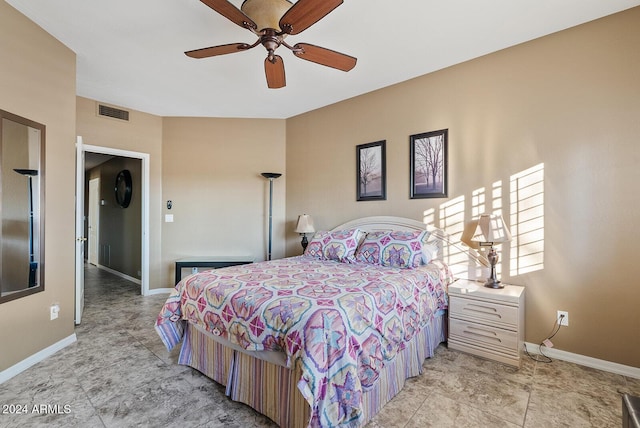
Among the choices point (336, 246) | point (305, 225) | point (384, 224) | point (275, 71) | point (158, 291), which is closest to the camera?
point (275, 71)

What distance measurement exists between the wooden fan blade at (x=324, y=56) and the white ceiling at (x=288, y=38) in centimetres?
37

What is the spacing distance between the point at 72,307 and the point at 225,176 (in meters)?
2.55

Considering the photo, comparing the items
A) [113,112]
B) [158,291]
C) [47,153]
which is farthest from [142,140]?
[158,291]

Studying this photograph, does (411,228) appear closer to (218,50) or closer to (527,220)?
(527,220)

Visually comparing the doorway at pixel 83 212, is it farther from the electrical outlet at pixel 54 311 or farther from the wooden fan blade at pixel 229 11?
the wooden fan blade at pixel 229 11

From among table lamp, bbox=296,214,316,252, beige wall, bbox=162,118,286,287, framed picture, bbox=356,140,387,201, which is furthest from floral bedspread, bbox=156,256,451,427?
beige wall, bbox=162,118,286,287

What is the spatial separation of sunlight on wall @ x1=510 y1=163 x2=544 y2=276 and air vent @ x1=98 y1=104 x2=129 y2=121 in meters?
4.90

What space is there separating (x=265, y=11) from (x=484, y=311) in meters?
2.79

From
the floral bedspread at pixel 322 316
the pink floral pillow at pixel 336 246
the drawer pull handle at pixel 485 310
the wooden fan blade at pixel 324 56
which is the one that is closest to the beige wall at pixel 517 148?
the drawer pull handle at pixel 485 310

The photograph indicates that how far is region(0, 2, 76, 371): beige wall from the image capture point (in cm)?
227

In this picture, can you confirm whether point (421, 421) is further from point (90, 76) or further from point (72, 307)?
point (90, 76)

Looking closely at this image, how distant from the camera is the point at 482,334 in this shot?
8.25 ft

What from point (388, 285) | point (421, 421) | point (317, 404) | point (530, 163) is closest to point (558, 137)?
point (530, 163)

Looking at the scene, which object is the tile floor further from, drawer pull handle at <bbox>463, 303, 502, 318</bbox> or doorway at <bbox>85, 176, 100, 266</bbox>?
doorway at <bbox>85, 176, 100, 266</bbox>
